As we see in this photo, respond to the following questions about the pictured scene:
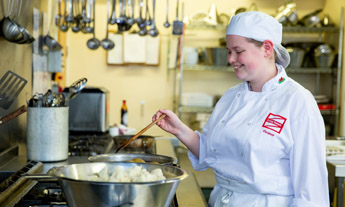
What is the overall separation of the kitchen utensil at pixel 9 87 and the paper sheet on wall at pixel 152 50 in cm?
305

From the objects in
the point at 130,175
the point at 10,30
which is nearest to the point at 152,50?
the point at 10,30

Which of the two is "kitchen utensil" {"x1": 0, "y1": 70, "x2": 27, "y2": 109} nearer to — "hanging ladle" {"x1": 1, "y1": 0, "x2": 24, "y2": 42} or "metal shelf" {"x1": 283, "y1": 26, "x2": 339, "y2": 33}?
"hanging ladle" {"x1": 1, "y1": 0, "x2": 24, "y2": 42}

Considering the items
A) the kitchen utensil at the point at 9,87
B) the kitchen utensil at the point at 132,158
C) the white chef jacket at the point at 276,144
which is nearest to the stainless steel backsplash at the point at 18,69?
the kitchen utensil at the point at 9,87

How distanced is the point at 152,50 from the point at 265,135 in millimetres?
3974

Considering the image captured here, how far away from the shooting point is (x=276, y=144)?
1731 mm

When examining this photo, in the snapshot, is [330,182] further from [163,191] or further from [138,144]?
[163,191]

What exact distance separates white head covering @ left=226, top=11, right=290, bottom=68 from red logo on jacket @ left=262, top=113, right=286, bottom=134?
0.27 meters

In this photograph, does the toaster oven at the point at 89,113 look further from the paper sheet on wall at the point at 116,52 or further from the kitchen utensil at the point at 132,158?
the paper sheet on wall at the point at 116,52

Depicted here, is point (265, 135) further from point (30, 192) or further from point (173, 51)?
point (173, 51)

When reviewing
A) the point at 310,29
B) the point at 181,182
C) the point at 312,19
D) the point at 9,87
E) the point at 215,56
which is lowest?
the point at 181,182

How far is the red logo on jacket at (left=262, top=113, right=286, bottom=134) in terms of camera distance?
173 centimetres

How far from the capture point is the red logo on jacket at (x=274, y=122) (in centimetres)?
173

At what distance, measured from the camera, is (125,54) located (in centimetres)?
552

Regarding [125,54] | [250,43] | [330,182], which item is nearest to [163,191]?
[250,43]
